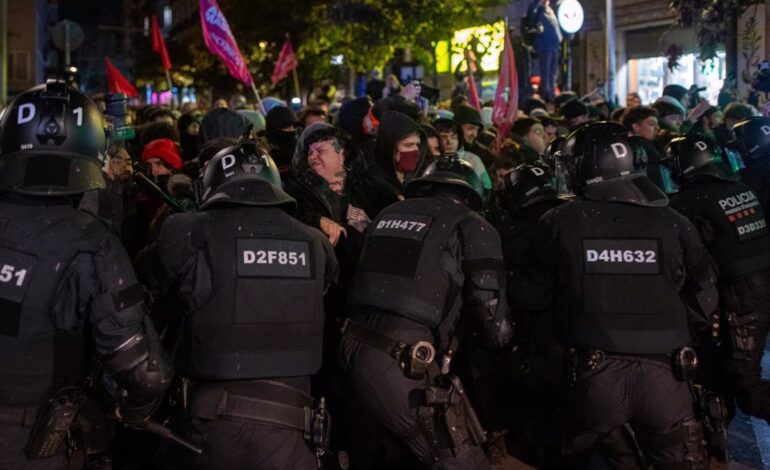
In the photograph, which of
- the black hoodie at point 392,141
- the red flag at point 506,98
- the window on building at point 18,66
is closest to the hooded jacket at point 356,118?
the black hoodie at point 392,141

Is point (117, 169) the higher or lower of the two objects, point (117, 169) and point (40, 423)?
the higher

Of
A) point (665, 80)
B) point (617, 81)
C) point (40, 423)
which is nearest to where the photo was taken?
point (40, 423)

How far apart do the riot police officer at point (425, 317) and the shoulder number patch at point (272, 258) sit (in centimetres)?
63

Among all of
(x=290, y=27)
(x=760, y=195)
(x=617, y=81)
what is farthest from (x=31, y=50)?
(x=760, y=195)

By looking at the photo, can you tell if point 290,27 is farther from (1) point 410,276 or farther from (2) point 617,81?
(1) point 410,276

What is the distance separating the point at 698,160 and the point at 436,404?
104 inches

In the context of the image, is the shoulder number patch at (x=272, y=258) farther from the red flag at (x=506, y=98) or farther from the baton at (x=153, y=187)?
the red flag at (x=506, y=98)

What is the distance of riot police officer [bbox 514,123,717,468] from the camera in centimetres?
435

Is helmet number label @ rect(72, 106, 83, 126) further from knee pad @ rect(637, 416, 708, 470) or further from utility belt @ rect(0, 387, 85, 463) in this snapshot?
knee pad @ rect(637, 416, 708, 470)

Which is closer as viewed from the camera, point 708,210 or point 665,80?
point 708,210

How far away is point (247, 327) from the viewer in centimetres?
381

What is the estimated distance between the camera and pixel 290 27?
27.6 metres

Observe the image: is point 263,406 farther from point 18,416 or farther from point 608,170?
point 608,170

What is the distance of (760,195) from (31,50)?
1524 inches
